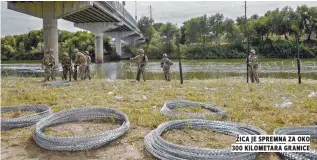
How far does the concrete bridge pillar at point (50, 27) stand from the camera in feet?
90.2

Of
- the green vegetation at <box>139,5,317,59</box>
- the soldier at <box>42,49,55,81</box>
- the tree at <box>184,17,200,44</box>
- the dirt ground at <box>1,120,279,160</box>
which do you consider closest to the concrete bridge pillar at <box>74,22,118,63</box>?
the green vegetation at <box>139,5,317,59</box>

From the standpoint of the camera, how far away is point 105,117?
583 cm


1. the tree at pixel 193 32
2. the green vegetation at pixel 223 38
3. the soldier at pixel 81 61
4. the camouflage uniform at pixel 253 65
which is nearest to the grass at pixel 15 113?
the soldier at pixel 81 61

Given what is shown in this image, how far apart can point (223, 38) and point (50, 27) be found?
51189 mm

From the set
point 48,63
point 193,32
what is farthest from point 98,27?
point 48,63

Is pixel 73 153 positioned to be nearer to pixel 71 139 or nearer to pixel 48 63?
pixel 71 139

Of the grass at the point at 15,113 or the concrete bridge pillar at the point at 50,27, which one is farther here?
the concrete bridge pillar at the point at 50,27

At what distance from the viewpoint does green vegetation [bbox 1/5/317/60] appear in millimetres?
53000

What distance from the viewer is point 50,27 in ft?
92.4

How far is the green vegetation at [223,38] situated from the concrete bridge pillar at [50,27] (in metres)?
20.3

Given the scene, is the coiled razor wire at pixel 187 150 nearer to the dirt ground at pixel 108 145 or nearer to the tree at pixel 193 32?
the dirt ground at pixel 108 145

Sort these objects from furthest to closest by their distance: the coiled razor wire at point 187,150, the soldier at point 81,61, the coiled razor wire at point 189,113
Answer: the soldier at point 81,61
the coiled razor wire at point 189,113
the coiled razor wire at point 187,150

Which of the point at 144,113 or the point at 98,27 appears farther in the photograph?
the point at 98,27

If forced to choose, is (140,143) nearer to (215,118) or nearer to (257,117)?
(215,118)
